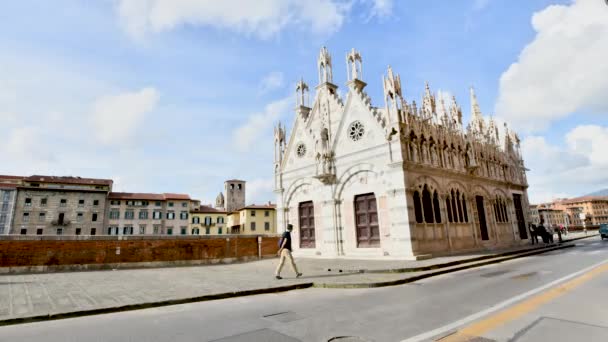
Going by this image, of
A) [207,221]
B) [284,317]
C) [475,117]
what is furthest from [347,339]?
[207,221]

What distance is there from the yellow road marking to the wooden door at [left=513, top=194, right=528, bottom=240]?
77.6ft

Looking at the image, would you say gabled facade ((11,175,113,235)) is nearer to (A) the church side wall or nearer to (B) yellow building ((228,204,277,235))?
(B) yellow building ((228,204,277,235))

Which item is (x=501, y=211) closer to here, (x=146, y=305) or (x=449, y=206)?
(x=449, y=206)

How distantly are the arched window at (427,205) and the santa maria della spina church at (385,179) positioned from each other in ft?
0.21

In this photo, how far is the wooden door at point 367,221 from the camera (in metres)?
18.9

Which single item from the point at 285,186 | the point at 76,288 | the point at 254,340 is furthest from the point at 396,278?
the point at 285,186

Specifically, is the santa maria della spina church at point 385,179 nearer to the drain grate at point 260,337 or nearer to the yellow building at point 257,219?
the drain grate at point 260,337

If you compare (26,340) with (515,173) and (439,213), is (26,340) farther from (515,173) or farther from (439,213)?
(515,173)

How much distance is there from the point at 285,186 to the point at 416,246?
1195 cm

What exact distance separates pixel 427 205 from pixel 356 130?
6686 mm

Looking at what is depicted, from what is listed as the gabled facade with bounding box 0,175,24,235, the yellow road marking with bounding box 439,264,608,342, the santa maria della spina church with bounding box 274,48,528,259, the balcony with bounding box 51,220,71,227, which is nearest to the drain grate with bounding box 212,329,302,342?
the yellow road marking with bounding box 439,264,608,342

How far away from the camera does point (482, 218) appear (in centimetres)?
2431

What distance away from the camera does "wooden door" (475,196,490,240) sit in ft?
78.2

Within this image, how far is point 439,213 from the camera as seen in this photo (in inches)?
776
